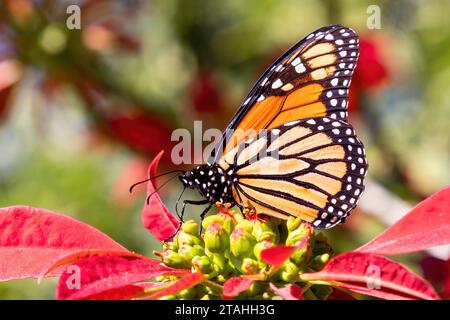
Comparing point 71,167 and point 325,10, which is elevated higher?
point 325,10

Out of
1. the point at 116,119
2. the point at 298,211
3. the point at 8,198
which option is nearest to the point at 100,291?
the point at 298,211

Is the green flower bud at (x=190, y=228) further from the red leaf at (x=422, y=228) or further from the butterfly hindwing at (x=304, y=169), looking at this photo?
the red leaf at (x=422, y=228)

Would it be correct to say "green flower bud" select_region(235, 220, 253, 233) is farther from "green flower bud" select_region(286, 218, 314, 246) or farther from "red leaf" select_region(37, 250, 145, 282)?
"red leaf" select_region(37, 250, 145, 282)

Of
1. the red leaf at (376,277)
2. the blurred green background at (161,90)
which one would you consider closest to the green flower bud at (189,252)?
the red leaf at (376,277)

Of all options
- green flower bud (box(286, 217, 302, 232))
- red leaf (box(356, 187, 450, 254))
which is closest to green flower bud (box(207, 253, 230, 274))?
green flower bud (box(286, 217, 302, 232))

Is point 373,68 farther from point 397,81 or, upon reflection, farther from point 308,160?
point 308,160

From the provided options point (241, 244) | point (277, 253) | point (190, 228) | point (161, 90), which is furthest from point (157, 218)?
point (161, 90)
